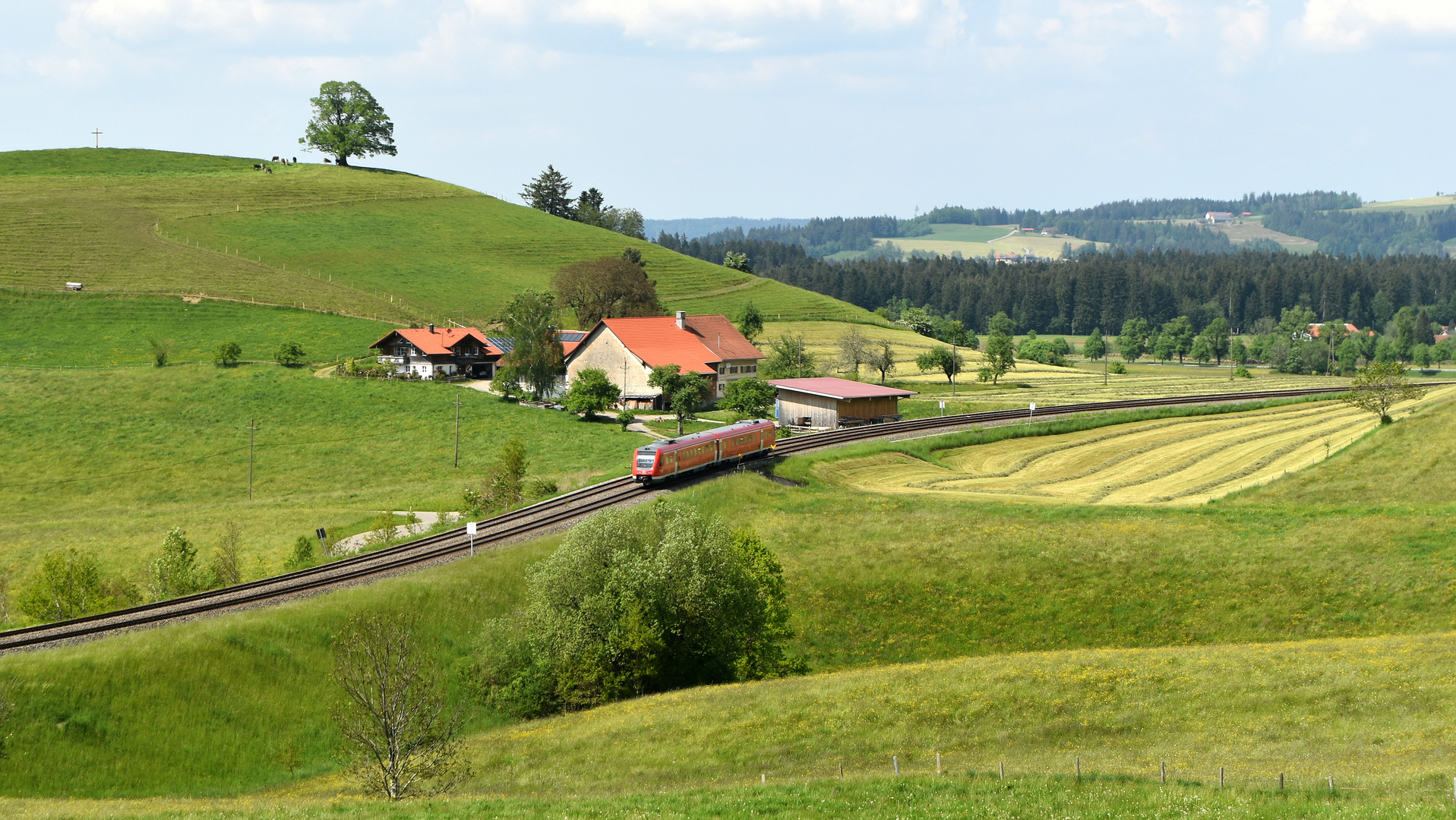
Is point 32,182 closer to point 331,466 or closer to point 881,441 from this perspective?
point 331,466

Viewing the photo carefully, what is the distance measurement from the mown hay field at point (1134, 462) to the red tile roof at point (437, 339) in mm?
60916

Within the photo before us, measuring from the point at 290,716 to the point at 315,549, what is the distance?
23480 mm

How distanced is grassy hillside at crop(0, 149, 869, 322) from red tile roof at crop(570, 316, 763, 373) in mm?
38114

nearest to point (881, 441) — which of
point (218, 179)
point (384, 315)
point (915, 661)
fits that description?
point (915, 661)

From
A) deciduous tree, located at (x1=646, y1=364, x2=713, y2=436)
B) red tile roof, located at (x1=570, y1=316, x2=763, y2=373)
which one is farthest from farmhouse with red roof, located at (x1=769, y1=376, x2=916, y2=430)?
red tile roof, located at (x1=570, y1=316, x2=763, y2=373)

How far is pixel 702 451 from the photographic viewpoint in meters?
59.5

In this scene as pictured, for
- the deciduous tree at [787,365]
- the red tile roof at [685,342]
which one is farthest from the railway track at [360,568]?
the deciduous tree at [787,365]

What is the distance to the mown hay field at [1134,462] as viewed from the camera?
201ft

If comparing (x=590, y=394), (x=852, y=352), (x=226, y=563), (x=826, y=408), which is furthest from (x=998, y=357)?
(x=226, y=563)

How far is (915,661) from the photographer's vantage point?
39375 millimetres

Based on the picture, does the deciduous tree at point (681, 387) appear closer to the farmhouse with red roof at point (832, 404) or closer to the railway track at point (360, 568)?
the farmhouse with red roof at point (832, 404)

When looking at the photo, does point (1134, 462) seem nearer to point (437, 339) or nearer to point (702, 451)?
point (702, 451)

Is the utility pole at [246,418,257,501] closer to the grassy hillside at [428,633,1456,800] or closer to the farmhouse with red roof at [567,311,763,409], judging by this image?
the farmhouse with red roof at [567,311,763,409]

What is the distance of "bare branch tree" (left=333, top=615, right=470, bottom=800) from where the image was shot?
1023 inches
